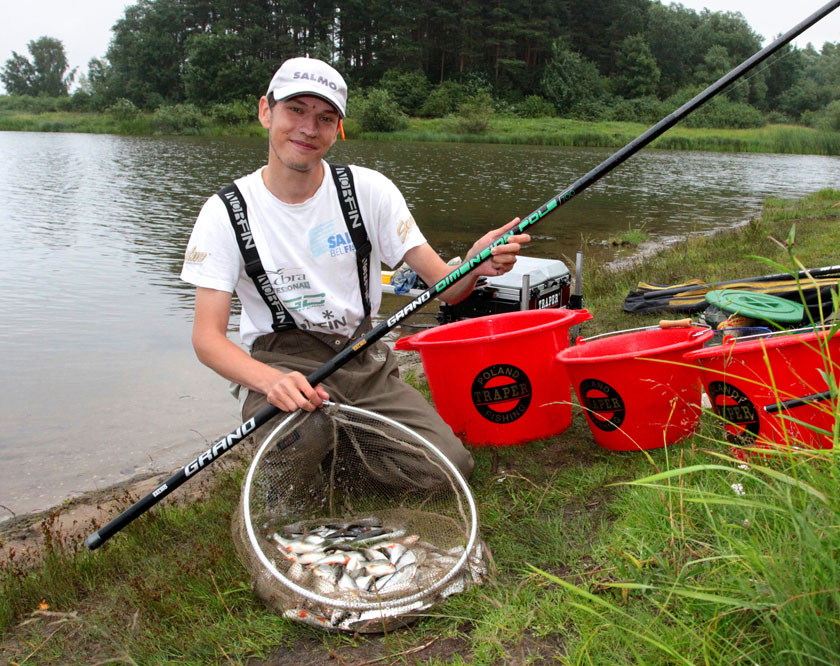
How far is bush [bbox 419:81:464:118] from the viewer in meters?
61.9

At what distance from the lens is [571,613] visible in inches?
88.0

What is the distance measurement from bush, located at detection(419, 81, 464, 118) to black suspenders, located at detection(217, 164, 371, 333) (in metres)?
59.8

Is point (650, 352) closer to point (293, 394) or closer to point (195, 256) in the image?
point (293, 394)

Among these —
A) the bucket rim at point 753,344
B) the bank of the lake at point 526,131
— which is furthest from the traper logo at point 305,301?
the bank of the lake at point 526,131

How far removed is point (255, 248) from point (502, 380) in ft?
4.41

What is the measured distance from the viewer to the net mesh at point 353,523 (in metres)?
2.44

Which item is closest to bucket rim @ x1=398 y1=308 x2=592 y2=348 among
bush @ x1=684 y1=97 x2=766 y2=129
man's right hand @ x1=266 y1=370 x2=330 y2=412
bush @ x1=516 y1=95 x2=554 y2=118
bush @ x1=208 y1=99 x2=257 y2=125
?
man's right hand @ x1=266 y1=370 x2=330 y2=412

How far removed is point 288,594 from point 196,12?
8775 cm

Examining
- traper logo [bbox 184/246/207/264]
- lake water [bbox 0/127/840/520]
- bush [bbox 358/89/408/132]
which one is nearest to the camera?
traper logo [bbox 184/246/207/264]

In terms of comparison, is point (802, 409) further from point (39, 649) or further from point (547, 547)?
point (39, 649)

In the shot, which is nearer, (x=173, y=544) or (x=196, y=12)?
(x=173, y=544)

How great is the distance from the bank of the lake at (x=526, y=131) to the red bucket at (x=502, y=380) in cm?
3994

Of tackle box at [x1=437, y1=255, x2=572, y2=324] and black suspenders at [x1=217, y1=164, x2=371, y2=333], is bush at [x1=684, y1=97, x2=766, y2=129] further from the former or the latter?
black suspenders at [x1=217, y1=164, x2=371, y2=333]

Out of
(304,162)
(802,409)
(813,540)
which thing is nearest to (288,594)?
(813,540)
